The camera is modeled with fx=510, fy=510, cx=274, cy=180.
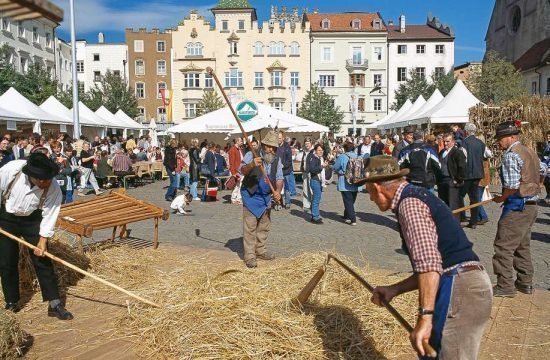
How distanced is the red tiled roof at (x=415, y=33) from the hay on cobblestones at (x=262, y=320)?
193 ft

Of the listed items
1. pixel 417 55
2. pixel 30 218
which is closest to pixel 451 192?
pixel 30 218

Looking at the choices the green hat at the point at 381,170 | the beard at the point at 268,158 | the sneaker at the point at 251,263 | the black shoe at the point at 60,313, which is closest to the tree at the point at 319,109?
the beard at the point at 268,158

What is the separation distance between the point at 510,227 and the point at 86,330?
4612mm

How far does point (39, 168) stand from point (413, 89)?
52448 mm

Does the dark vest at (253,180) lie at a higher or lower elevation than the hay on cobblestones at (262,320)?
higher

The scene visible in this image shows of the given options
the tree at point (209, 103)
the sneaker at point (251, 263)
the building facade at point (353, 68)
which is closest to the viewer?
the sneaker at point (251, 263)

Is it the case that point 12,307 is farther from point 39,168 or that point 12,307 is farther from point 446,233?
point 446,233

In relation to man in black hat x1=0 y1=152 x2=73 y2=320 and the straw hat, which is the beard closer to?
the straw hat

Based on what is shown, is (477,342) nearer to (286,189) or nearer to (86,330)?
(86,330)

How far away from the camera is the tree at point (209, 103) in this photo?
5403cm

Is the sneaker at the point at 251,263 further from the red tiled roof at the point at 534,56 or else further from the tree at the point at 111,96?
the tree at the point at 111,96

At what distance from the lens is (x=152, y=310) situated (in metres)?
4.94

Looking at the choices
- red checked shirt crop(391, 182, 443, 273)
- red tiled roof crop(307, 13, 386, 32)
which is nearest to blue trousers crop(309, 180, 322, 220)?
red checked shirt crop(391, 182, 443, 273)

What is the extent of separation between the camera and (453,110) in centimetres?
1966
